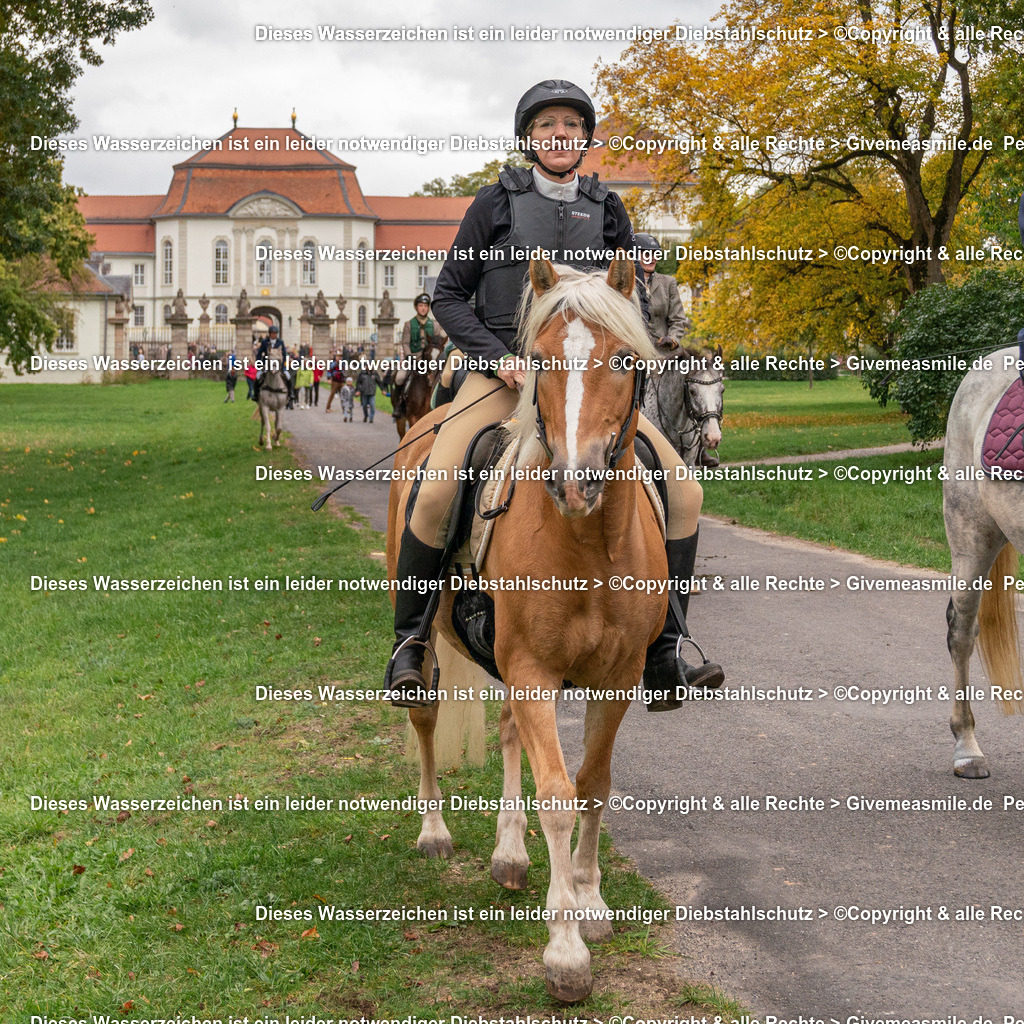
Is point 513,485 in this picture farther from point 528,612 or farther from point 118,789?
point 118,789

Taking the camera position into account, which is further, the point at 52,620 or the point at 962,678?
the point at 52,620

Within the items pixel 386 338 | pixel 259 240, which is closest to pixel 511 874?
pixel 386 338

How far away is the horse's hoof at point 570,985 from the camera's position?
3.79 m

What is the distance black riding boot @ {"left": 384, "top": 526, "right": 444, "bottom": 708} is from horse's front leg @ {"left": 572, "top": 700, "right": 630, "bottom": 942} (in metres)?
0.95

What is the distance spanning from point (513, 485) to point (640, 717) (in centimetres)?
358

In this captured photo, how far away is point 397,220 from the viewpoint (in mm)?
106875

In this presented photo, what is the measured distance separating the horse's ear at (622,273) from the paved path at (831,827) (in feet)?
7.81

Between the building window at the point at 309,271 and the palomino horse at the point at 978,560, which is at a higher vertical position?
the building window at the point at 309,271

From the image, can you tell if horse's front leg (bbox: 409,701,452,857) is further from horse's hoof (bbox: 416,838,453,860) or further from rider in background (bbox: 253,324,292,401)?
rider in background (bbox: 253,324,292,401)

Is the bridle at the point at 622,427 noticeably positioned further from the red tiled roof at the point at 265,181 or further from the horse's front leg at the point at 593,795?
the red tiled roof at the point at 265,181

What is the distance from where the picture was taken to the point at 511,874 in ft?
15.7

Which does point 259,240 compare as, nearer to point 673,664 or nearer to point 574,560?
point 673,664

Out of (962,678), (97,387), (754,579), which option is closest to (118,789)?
(962,678)

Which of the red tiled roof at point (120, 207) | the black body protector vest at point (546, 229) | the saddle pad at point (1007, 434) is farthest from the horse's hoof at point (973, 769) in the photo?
the red tiled roof at point (120, 207)
